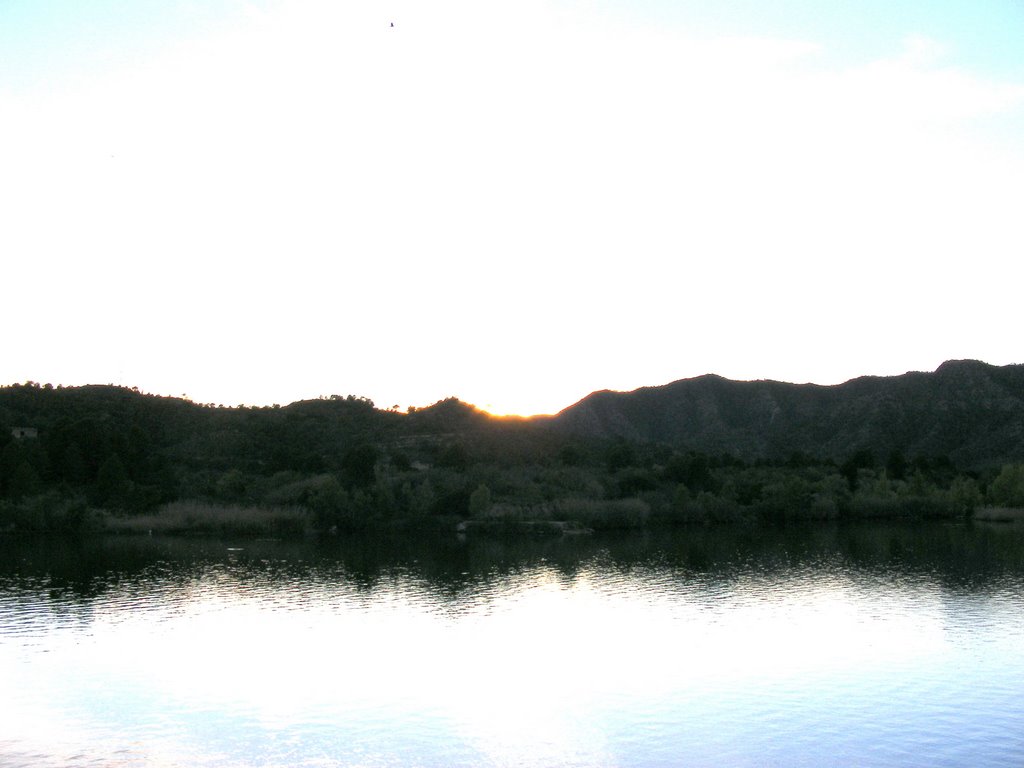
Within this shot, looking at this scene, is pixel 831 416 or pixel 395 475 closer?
pixel 395 475

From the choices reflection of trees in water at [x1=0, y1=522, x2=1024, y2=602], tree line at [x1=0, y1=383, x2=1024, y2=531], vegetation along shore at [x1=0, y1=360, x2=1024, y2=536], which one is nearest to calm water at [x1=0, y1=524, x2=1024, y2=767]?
reflection of trees in water at [x1=0, y1=522, x2=1024, y2=602]

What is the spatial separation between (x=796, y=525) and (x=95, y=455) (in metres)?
54.2

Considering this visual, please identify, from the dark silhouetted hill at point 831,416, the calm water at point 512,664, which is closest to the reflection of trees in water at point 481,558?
the calm water at point 512,664

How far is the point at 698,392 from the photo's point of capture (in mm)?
136250

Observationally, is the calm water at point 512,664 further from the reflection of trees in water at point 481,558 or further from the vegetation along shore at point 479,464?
the vegetation along shore at point 479,464

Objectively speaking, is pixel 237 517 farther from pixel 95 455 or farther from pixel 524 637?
pixel 524 637

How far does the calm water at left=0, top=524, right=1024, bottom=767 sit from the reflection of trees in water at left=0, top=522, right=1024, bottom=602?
40 centimetres

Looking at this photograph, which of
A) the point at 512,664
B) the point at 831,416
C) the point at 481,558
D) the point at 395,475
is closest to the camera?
the point at 512,664

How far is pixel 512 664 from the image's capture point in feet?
82.3

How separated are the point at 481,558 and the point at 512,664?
2698 centimetres

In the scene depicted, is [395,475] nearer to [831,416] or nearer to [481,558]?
[481,558]

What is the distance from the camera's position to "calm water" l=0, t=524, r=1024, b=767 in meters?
18.2

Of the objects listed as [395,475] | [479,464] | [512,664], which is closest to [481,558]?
[512,664]

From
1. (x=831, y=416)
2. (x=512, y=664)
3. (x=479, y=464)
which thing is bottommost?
(x=512, y=664)
